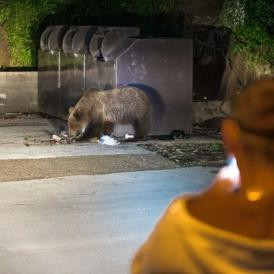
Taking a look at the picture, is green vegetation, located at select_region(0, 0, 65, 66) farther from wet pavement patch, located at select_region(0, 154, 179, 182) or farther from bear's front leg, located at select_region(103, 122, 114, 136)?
wet pavement patch, located at select_region(0, 154, 179, 182)

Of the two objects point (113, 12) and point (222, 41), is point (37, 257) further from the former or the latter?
point (113, 12)

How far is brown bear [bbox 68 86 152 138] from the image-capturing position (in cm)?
1316

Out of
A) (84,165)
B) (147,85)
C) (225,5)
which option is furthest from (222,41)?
(84,165)

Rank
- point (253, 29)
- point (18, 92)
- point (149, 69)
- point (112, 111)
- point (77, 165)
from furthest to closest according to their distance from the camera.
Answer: point (18, 92)
point (253, 29)
point (149, 69)
point (112, 111)
point (77, 165)

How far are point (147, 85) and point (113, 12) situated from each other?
5764 millimetres

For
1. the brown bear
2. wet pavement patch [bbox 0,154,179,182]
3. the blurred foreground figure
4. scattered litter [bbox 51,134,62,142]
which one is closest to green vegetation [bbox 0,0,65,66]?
scattered litter [bbox 51,134,62,142]

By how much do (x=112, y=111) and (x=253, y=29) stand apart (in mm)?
4010

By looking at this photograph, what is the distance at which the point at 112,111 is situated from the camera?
13242mm

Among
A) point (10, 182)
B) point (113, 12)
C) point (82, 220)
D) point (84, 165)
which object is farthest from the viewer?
point (113, 12)

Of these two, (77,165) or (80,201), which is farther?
(77,165)

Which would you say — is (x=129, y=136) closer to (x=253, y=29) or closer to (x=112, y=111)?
(x=112, y=111)

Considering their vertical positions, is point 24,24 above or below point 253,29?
below

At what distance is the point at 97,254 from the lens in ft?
20.9

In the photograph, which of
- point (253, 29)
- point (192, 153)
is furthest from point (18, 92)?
point (192, 153)
